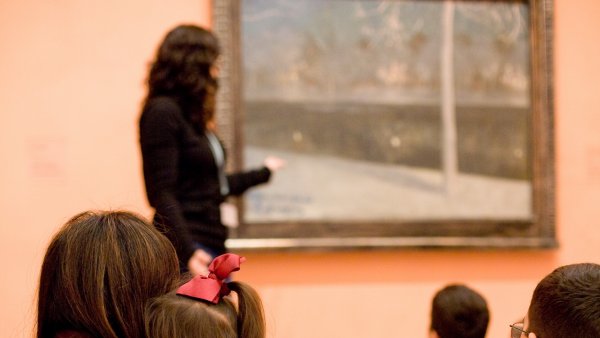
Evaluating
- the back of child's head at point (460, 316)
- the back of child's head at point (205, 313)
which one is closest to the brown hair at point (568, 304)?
the back of child's head at point (205, 313)

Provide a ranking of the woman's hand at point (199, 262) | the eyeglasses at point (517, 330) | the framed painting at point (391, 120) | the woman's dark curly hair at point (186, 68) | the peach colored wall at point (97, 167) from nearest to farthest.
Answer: the eyeglasses at point (517, 330) → the woman's hand at point (199, 262) → the woman's dark curly hair at point (186, 68) → the peach colored wall at point (97, 167) → the framed painting at point (391, 120)

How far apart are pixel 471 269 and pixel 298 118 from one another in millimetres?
1063

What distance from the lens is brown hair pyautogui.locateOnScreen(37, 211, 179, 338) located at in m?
1.51

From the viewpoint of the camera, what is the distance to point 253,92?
3596mm

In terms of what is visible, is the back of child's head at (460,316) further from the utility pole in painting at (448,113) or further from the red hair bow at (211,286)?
the red hair bow at (211,286)

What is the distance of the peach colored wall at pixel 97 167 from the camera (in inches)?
137

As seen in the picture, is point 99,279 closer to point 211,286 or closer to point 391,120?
point 211,286

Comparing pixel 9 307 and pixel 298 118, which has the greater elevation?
pixel 298 118

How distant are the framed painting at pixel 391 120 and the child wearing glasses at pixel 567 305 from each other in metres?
2.07

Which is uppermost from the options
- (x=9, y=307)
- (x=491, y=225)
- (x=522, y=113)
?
(x=522, y=113)

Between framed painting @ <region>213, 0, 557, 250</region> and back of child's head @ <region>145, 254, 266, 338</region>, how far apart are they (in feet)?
6.38

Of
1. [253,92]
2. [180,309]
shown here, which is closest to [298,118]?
[253,92]

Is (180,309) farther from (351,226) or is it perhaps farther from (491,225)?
(491,225)

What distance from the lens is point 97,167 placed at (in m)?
3.54
